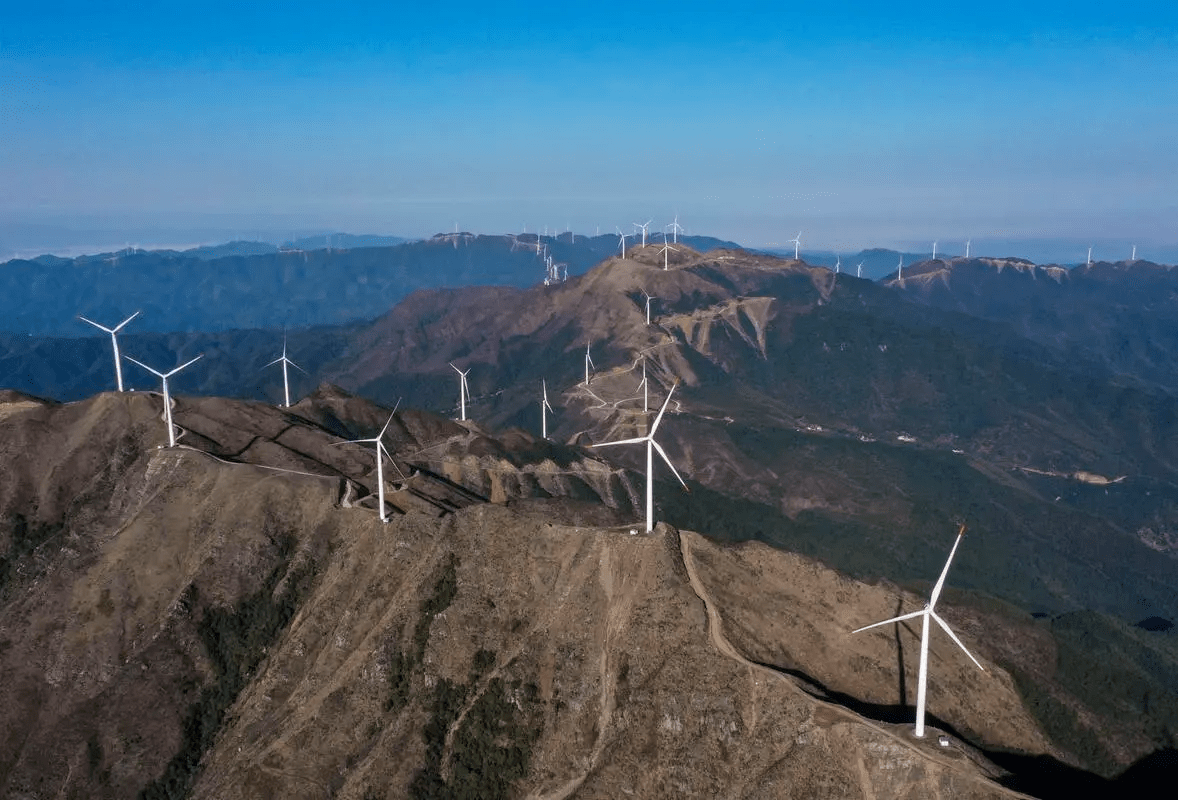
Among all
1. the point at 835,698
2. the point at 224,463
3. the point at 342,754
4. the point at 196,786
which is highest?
the point at 224,463

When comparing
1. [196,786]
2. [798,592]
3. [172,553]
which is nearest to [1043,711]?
[798,592]

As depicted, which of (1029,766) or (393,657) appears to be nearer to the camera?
(1029,766)

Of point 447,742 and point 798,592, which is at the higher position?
point 798,592

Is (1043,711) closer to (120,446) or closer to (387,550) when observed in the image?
(387,550)

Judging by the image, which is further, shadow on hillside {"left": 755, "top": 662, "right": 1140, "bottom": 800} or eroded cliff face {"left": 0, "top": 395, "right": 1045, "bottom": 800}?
shadow on hillside {"left": 755, "top": 662, "right": 1140, "bottom": 800}

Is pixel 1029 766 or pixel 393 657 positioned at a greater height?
pixel 393 657

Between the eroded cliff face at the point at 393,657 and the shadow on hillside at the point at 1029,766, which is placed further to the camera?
the shadow on hillside at the point at 1029,766

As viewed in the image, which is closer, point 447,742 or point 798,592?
point 447,742

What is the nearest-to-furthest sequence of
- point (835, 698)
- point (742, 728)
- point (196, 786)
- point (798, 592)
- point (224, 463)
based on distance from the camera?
point (742, 728)
point (835, 698)
point (196, 786)
point (798, 592)
point (224, 463)
